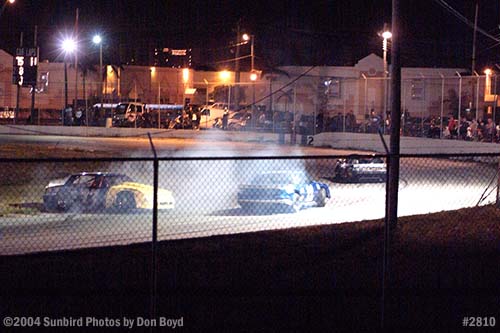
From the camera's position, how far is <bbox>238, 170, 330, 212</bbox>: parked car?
54.9ft

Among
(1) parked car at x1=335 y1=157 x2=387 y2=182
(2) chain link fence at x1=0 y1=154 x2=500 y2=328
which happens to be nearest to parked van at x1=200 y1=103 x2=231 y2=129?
(1) parked car at x1=335 y1=157 x2=387 y2=182

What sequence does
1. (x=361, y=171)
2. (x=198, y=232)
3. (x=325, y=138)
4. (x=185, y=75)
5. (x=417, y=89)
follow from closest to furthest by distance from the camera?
(x=198, y=232), (x=361, y=171), (x=325, y=138), (x=417, y=89), (x=185, y=75)

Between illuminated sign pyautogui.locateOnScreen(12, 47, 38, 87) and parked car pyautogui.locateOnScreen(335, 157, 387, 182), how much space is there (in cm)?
2482

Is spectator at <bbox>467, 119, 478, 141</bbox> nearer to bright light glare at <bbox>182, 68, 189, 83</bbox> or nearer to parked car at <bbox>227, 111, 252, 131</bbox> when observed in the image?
parked car at <bbox>227, 111, 252, 131</bbox>

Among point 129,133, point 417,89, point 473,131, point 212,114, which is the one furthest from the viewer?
point 212,114

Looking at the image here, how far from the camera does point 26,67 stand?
146 ft

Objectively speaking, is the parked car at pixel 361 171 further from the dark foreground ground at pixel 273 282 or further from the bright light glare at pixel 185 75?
the bright light glare at pixel 185 75

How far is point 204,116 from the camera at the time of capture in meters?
57.3

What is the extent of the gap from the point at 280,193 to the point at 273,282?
687 centimetres

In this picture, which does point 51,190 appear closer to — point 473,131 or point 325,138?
point 473,131

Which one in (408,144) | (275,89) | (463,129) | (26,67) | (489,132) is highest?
(26,67)

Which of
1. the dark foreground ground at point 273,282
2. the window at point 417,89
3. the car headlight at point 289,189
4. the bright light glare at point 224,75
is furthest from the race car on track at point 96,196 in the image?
the bright light glare at point 224,75

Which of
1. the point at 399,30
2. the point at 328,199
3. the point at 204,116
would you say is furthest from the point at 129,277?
the point at 204,116

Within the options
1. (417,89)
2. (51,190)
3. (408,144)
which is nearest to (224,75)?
(417,89)
